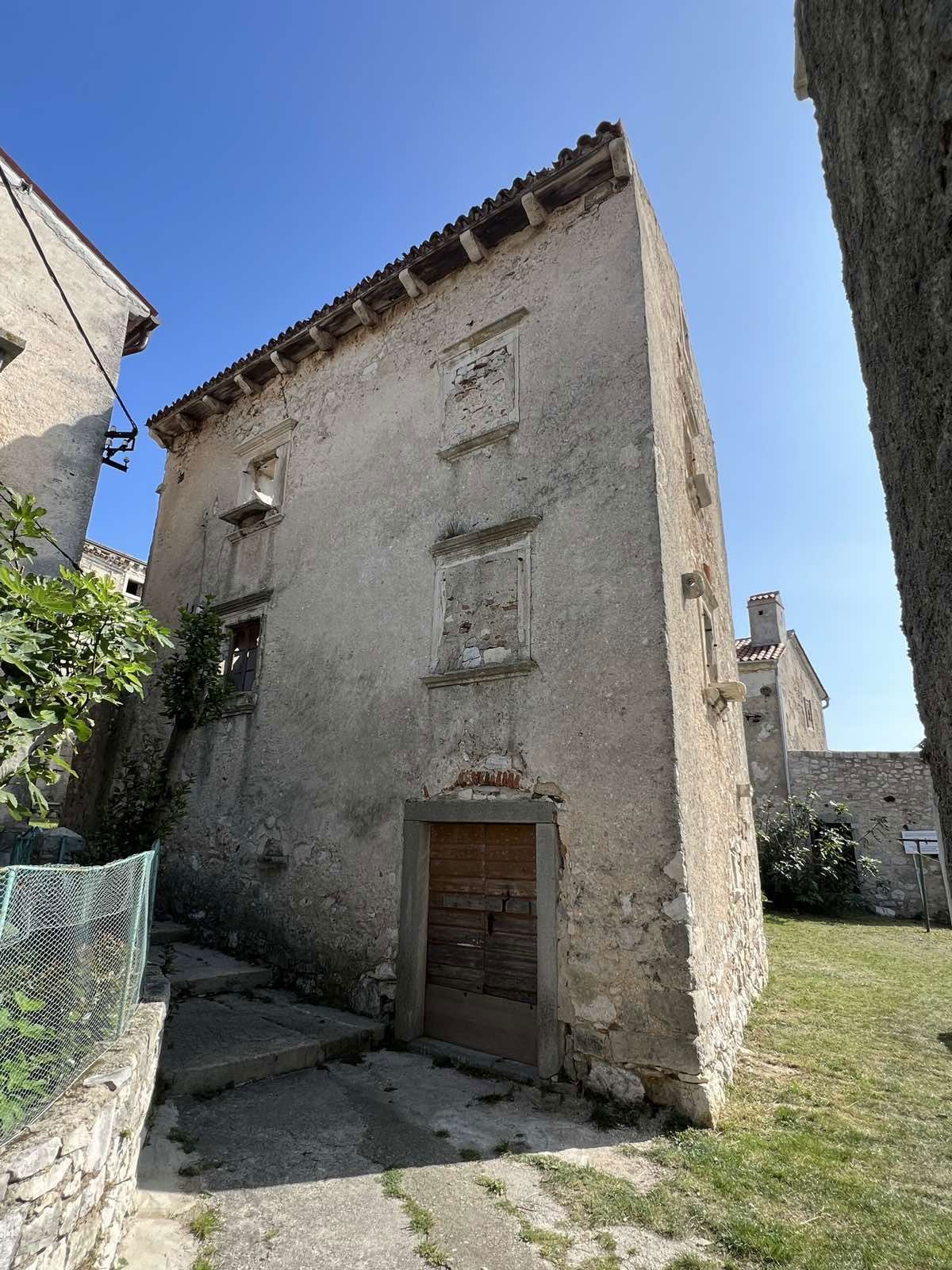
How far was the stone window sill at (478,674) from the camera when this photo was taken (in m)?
6.30

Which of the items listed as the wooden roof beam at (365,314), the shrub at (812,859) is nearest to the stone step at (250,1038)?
the wooden roof beam at (365,314)

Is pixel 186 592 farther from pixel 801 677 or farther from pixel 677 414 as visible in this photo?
pixel 801 677

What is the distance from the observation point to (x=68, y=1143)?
100 inches

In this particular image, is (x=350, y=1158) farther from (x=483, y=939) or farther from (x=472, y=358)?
(x=472, y=358)

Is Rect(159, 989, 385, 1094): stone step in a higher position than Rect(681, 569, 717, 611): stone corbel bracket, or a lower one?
lower

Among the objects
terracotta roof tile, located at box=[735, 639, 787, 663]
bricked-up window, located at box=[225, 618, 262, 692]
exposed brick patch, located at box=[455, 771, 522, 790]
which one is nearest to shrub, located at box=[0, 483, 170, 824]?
exposed brick patch, located at box=[455, 771, 522, 790]

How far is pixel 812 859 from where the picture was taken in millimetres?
15148

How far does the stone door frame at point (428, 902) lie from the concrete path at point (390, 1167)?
0.57m

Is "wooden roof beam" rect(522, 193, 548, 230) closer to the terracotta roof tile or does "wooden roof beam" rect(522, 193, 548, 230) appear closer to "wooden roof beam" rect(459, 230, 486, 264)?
"wooden roof beam" rect(459, 230, 486, 264)

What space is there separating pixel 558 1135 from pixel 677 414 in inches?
280

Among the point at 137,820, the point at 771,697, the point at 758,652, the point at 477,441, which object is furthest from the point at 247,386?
the point at 758,652

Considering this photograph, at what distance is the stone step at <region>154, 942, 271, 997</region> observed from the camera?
21.9 ft

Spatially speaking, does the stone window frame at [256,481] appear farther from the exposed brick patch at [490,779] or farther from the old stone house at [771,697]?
the old stone house at [771,697]

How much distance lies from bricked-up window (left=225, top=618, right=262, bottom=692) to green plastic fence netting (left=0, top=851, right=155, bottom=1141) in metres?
5.32
